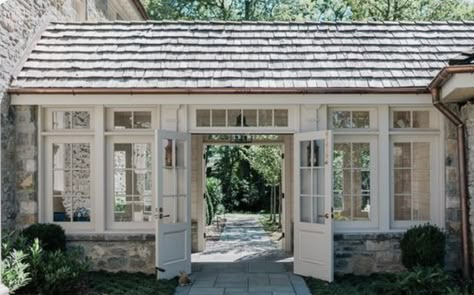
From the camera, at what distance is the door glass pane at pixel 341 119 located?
856 centimetres

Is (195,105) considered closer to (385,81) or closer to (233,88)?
(233,88)

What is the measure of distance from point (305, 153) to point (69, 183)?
12.5ft

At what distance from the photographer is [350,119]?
8.57 meters

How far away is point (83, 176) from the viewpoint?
8523 mm

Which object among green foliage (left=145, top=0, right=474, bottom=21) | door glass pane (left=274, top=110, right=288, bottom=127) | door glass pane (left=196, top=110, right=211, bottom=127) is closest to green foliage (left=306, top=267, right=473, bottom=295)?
door glass pane (left=274, top=110, right=288, bottom=127)

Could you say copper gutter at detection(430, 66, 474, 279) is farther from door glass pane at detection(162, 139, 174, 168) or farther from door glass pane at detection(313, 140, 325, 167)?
door glass pane at detection(162, 139, 174, 168)

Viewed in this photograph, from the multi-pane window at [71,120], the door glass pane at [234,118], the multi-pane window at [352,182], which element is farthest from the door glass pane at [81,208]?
the multi-pane window at [352,182]

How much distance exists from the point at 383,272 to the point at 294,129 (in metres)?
2.64

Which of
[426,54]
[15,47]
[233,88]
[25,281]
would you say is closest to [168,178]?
[233,88]

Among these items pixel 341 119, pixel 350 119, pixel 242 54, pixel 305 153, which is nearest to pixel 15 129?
pixel 242 54

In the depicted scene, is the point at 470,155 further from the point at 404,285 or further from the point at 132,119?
the point at 132,119

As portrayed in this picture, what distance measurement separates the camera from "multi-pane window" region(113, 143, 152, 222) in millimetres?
8523

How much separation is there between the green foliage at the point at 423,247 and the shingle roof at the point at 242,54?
223cm

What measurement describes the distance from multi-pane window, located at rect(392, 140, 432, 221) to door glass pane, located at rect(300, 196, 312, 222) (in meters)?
1.41
